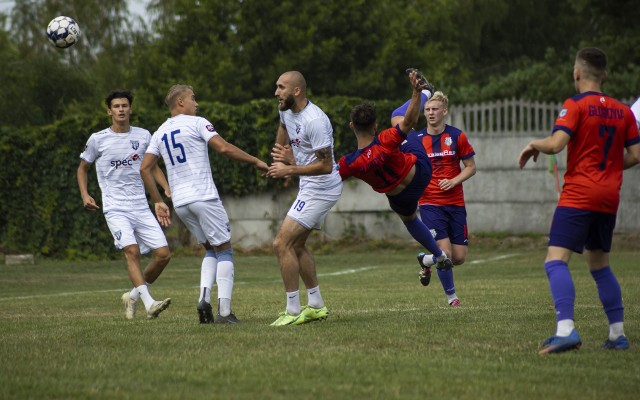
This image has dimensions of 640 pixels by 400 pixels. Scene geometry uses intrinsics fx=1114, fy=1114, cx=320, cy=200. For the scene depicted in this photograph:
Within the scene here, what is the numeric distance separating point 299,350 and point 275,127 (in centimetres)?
1723

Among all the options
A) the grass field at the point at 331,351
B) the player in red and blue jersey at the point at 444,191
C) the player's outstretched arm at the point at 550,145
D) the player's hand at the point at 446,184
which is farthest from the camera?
the player in red and blue jersey at the point at 444,191

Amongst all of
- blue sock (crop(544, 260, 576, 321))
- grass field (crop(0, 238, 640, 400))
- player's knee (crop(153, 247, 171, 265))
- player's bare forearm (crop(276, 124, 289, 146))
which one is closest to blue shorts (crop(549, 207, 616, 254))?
blue sock (crop(544, 260, 576, 321))

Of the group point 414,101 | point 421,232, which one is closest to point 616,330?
point 414,101

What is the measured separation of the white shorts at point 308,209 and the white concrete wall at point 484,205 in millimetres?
15248

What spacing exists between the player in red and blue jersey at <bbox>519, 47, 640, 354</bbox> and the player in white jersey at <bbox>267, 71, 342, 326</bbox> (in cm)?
243

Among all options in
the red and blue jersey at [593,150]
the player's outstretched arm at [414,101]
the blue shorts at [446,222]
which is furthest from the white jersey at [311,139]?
the blue shorts at [446,222]

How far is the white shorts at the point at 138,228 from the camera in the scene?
11852mm

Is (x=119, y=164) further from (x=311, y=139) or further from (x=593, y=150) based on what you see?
(x=593, y=150)

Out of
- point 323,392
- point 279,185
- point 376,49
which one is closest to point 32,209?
point 279,185

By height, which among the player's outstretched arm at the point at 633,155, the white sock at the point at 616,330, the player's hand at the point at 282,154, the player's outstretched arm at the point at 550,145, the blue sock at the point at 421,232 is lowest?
the white sock at the point at 616,330

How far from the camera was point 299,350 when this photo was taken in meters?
7.81

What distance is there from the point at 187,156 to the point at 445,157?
12.2ft

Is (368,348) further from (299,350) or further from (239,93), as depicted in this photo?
(239,93)

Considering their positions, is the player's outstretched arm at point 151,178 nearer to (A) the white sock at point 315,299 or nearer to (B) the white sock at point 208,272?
(B) the white sock at point 208,272
